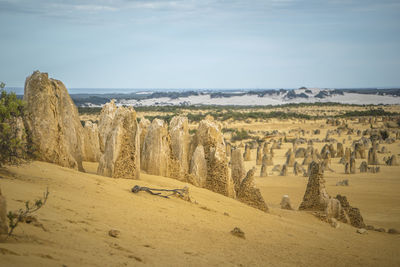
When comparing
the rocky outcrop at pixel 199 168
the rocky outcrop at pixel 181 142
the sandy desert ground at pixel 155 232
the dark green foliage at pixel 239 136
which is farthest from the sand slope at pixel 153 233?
the dark green foliage at pixel 239 136

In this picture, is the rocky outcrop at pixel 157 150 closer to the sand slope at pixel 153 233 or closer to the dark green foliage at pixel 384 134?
the sand slope at pixel 153 233

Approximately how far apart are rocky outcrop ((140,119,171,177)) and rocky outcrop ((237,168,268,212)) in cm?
186

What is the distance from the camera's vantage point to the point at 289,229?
7.73m

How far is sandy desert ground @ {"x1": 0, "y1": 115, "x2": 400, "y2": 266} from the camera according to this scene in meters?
4.22

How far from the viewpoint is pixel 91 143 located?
1138 centimetres

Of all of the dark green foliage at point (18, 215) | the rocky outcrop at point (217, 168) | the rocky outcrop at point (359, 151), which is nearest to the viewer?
the dark green foliage at point (18, 215)

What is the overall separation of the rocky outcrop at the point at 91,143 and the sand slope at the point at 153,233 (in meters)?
3.06

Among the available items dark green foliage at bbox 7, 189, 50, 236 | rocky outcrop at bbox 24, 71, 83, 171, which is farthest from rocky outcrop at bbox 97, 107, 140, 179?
dark green foliage at bbox 7, 189, 50, 236

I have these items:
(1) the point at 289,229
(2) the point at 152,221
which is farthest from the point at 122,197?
(1) the point at 289,229

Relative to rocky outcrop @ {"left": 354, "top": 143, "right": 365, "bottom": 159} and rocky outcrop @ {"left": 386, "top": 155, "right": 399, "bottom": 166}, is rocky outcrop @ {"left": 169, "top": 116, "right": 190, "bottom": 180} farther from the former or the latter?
rocky outcrop @ {"left": 354, "top": 143, "right": 365, "bottom": 159}

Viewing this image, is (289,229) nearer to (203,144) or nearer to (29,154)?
(203,144)

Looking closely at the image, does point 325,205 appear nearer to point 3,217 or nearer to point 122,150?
point 122,150

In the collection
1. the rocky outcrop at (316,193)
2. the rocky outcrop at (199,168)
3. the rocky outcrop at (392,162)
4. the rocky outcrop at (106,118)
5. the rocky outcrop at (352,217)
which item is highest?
the rocky outcrop at (106,118)

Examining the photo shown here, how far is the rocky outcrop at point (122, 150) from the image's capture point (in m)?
8.28
